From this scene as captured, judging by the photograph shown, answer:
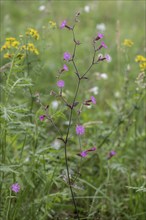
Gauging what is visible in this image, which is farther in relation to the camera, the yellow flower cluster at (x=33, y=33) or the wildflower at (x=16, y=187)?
the yellow flower cluster at (x=33, y=33)

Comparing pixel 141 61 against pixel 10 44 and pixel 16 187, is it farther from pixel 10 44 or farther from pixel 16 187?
pixel 16 187

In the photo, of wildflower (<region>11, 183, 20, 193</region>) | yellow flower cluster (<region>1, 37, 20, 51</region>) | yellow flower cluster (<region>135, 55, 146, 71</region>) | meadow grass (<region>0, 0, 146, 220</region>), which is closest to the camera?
wildflower (<region>11, 183, 20, 193</region>)

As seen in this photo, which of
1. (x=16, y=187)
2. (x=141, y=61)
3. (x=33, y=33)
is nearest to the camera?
Result: (x=16, y=187)

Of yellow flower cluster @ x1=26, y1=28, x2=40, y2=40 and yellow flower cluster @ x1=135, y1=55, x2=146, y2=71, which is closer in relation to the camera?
yellow flower cluster @ x1=26, y1=28, x2=40, y2=40

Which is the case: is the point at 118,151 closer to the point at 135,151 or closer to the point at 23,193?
the point at 135,151

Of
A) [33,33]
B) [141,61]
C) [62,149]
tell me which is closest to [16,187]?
[62,149]

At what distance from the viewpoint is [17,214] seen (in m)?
2.05

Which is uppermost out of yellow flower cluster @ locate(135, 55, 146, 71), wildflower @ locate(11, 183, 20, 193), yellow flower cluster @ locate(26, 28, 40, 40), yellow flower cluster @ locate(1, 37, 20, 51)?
yellow flower cluster @ locate(26, 28, 40, 40)

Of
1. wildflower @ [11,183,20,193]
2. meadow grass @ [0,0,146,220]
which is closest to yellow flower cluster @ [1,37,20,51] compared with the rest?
meadow grass @ [0,0,146,220]

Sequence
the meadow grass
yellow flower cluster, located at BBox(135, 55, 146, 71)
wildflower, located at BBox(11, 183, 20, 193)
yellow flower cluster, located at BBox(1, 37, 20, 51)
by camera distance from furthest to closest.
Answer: yellow flower cluster, located at BBox(135, 55, 146, 71), yellow flower cluster, located at BBox(1, 37, 20, 51), the meadow grass, wildflower, located at BBox(11, 183, 20, 193)

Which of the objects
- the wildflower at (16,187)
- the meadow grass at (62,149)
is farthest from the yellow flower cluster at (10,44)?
the wildflower at (16,187)

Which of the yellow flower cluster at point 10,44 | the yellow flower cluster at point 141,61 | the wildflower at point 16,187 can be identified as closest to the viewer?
the wildflower at point 16,187

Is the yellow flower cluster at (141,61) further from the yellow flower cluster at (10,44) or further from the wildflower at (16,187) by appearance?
the wildflower at (16,187)

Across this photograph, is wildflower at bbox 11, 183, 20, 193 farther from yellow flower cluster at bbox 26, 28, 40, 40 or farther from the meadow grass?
yellow flower cluster at bbox 26, 28, 40, 40
